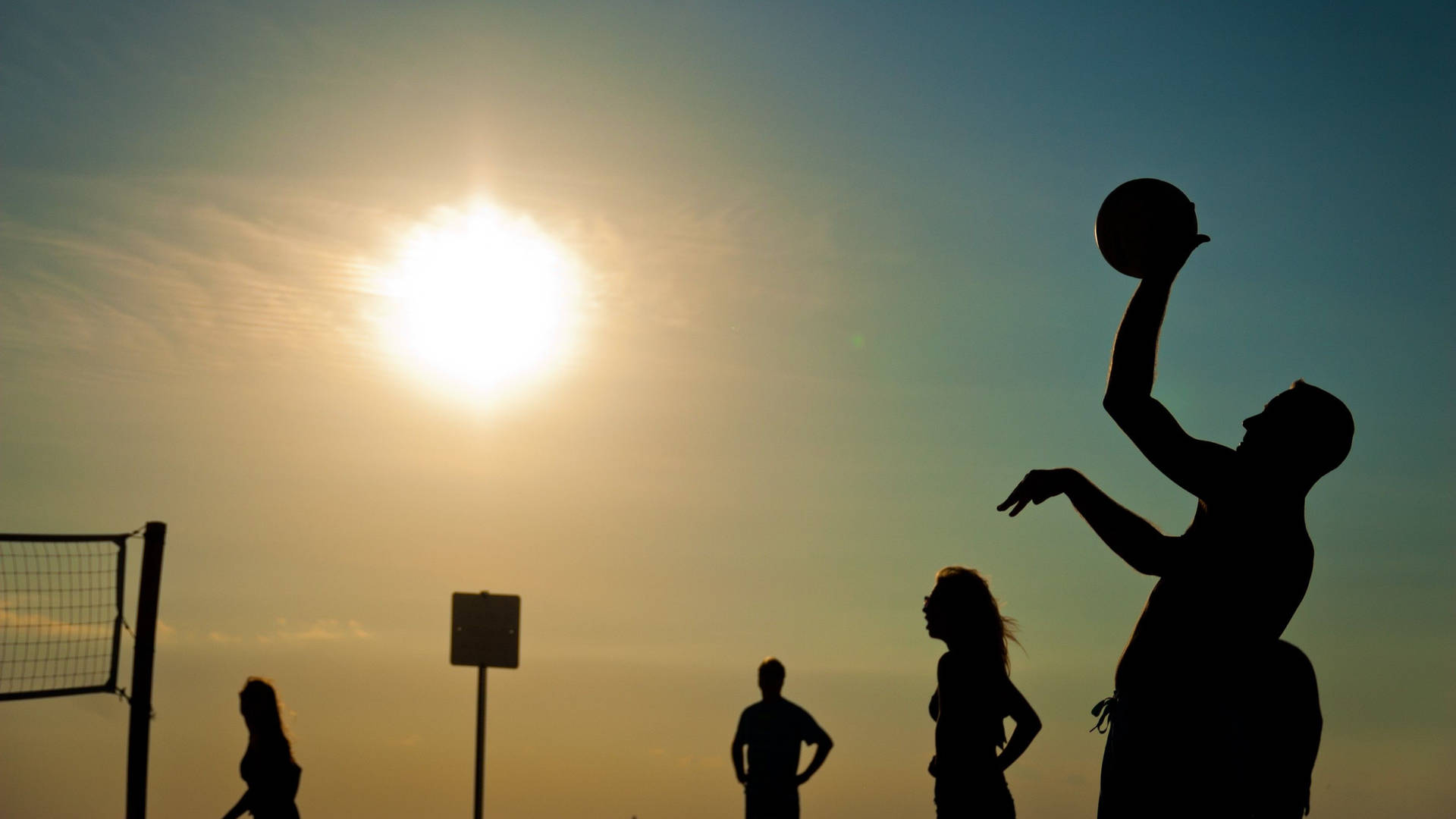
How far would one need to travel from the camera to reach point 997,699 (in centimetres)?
630

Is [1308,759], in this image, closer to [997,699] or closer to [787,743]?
[997,699]

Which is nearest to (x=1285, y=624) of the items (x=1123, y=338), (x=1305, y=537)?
(x=1305, y=537)

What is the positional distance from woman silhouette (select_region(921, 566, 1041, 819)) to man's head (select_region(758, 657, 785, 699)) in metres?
5.02

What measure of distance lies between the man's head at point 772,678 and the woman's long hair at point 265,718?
403 centimetres

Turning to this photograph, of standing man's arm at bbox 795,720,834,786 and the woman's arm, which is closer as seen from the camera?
the woman's arm

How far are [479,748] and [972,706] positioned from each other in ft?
28.6

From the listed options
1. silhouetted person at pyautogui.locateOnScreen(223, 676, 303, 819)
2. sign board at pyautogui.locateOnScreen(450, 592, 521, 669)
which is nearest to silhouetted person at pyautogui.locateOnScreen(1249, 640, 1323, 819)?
silhouetted person at pyautogui.locateOnScreen(223, 676, 303, 819)

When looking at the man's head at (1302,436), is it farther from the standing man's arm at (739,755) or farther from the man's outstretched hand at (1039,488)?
the standing man's arm at (739,755)

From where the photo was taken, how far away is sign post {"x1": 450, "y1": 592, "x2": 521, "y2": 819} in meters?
13.8

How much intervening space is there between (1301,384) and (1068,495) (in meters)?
0.64

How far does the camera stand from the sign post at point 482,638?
13758 mm

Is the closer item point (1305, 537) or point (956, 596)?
point (1305, 537)

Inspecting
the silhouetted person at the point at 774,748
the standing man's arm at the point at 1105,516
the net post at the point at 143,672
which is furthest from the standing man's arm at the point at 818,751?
the standing man's arm at the point at 1105,516

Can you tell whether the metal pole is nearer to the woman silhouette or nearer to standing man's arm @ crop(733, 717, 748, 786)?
standing man's arm @ crop(733, 717, 748, 786)
